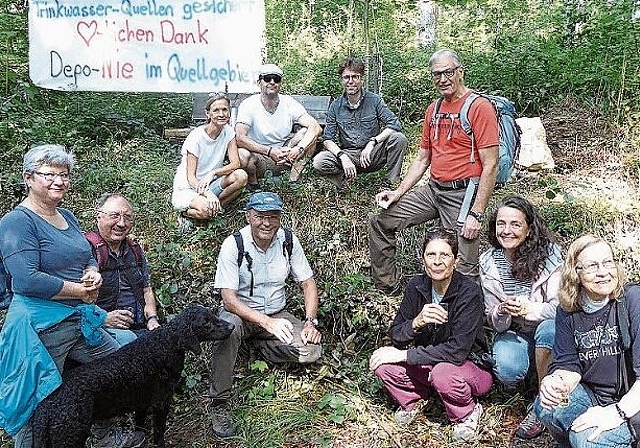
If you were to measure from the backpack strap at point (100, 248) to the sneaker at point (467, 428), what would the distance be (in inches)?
102

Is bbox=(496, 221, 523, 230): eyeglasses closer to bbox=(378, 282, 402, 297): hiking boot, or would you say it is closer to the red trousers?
the red trousers

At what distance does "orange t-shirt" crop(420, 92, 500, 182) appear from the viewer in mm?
4520

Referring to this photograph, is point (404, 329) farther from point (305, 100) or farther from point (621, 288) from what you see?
point (305, 100)

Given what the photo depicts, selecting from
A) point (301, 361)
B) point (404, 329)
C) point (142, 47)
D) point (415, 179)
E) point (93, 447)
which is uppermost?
point (142, 47)

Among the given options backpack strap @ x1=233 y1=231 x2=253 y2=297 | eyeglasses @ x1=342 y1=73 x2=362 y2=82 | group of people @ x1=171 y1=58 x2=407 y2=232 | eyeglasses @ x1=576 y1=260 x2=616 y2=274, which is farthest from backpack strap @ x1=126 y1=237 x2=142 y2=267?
eyeglasses @ x1=576 y1=260 x2=616 y2=274

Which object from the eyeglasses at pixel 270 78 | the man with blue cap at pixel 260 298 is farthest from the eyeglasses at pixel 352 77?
the man with blue cap at pixel 260 298

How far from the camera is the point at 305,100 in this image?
24.8 ft

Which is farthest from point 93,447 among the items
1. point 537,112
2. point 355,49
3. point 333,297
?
point 355,49

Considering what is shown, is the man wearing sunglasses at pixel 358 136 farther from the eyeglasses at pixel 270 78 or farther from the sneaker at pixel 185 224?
the sneaker at pixel 185 224

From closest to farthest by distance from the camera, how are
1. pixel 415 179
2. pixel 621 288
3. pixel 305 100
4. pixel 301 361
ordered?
Answer: pixel 621 288 < pixel 301 361 < pixel 415 179 < pixel 305 100

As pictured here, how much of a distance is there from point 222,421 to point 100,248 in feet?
4.77

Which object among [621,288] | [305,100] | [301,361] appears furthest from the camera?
[305,100]

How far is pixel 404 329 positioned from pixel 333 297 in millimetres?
1206

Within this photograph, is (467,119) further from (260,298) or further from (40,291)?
(40,291)
